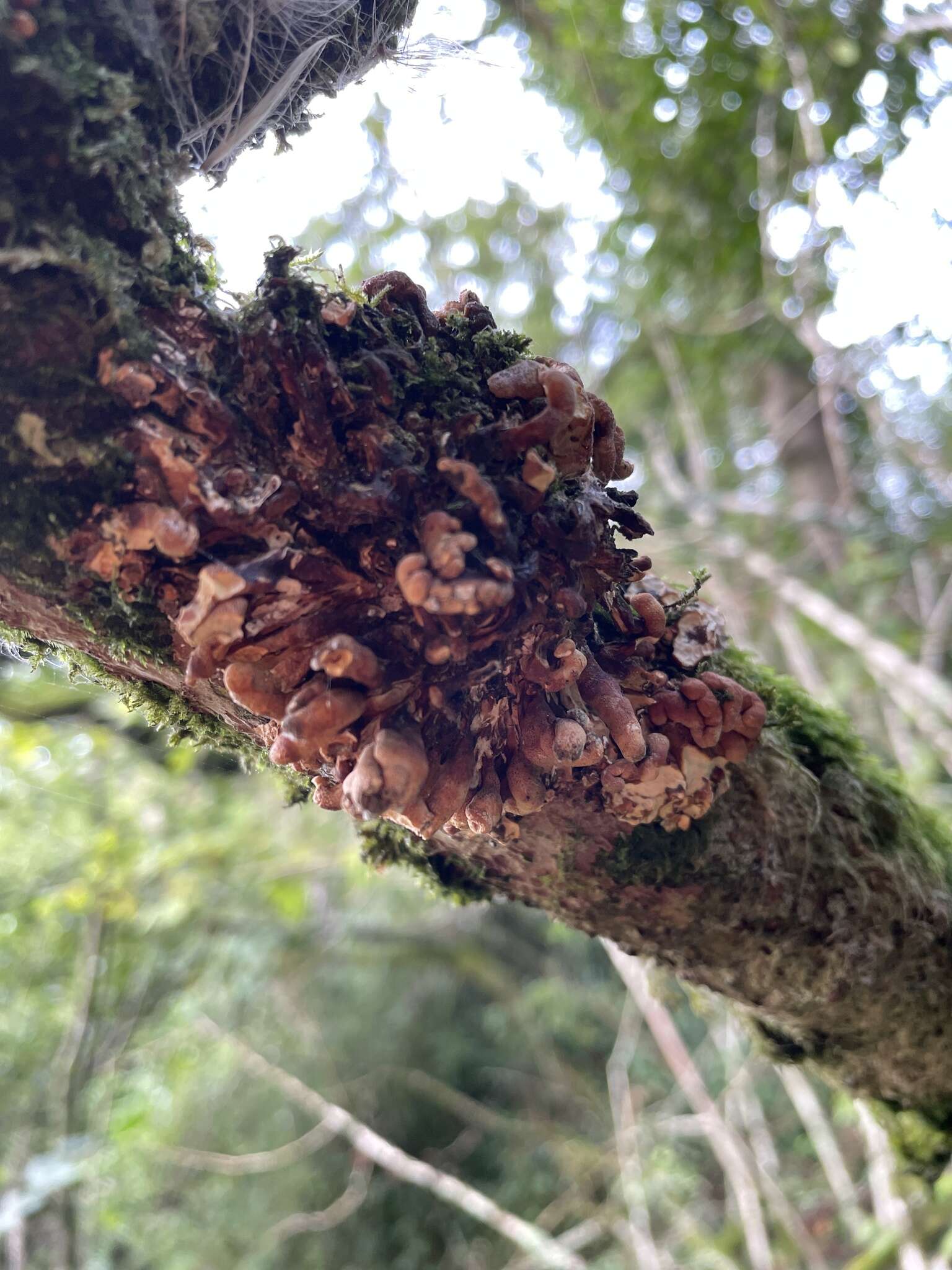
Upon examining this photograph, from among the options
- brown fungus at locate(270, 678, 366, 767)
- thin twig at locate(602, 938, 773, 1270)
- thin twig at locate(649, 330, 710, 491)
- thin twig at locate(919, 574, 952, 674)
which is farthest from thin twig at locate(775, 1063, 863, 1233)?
brown fungus at locate(270, 678, 366, 767)

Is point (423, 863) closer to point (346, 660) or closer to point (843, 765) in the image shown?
point (346, 660)

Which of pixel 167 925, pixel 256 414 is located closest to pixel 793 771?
pixel 256 414

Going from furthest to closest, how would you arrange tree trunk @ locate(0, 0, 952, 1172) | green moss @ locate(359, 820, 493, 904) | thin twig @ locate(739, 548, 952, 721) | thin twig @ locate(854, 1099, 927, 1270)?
thin twig @ locate(739, 548, 952, 721), thin twig @ locate(854, 1099, 927, 1270), green moss @ locate(359, 820, 493, 904), tree trunk @ locate(0, 0, 952, 1172)

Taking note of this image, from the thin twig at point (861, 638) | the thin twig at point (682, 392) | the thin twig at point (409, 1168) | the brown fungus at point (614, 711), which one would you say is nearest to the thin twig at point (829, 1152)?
the thin twig at point (409, 1168)

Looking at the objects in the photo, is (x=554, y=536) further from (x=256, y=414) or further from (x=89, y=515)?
(x=89, y=515)

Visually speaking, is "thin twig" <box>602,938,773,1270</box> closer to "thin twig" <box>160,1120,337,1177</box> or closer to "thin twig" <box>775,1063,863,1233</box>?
"thin twig" <box>775,1063,863,1233</box>

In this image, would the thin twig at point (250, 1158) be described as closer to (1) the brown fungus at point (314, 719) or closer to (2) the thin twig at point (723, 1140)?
(2) the thin twig at point (723, 1140)
